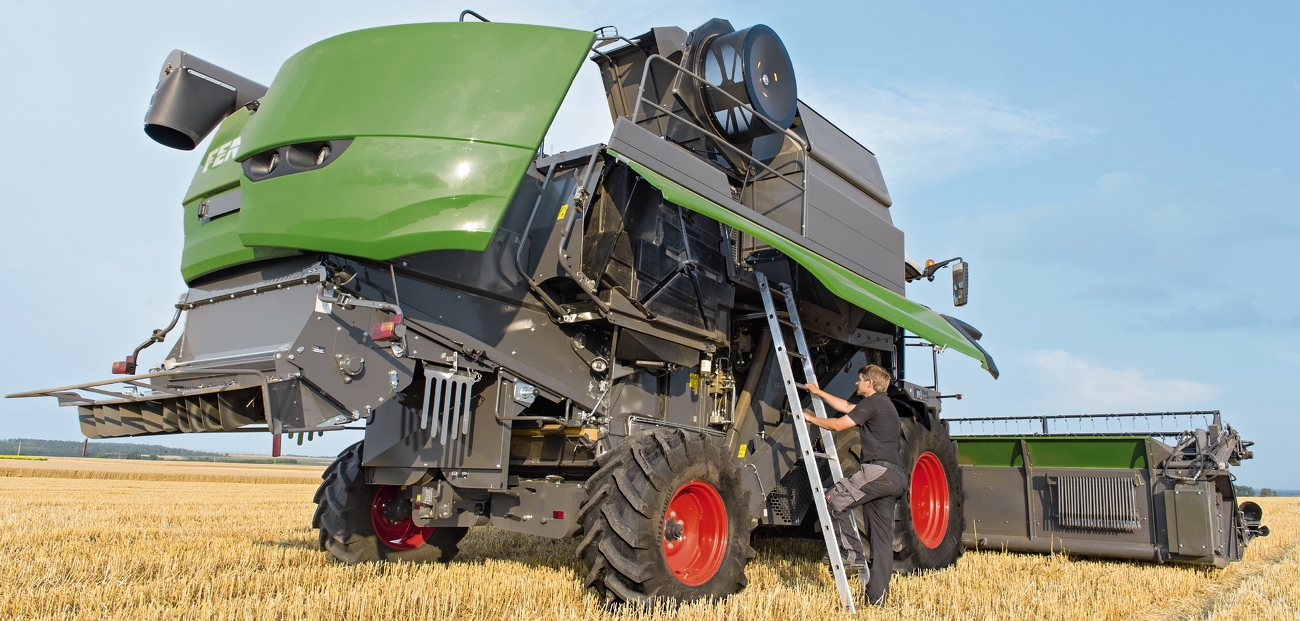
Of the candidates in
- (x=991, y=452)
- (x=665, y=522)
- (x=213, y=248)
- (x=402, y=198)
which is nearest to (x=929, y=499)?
(x=991, y=452)

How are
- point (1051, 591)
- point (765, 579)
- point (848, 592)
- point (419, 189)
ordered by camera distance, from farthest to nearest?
point (765, 579) < point (1051, 591) < point (848, 592) < point (419, 189)

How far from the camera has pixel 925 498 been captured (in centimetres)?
740

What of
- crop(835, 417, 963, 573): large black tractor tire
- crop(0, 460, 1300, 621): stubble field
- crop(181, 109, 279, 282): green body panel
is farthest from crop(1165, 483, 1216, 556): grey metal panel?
crop(181, 109, 279, 282): green body panel

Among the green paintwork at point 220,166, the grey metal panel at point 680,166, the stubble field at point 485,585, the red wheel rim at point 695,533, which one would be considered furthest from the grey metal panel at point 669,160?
the stubble field at point 485,585

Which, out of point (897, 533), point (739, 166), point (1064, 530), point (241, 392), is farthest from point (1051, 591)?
point (241, 392)

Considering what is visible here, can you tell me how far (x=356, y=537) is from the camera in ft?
19.9

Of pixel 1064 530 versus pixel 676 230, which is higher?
pixel 676 230

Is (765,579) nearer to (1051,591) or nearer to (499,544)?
(1051,591)

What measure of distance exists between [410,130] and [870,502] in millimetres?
3622

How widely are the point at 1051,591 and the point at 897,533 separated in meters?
1.25

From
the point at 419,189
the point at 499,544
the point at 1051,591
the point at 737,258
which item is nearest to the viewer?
the point at 419,189

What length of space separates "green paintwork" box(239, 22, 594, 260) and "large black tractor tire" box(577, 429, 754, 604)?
154cm

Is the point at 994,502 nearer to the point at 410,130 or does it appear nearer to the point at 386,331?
the point at 386,331

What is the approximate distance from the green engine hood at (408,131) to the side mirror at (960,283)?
4.75 m
